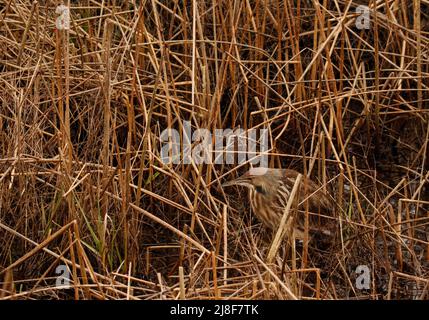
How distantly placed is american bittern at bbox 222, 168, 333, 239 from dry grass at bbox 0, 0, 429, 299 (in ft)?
0.20

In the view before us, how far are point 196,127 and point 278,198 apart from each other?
0.38 m

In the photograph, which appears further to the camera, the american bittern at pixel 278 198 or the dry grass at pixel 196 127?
the american bittern at pixel 278 198

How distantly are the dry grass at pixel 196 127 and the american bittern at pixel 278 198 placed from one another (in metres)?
0.06

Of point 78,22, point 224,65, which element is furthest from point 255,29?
point 78,22

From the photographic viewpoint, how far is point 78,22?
13.3 ft

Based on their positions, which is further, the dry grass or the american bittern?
the american bittern

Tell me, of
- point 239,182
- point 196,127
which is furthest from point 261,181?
point 196,127

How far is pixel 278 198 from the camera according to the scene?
11.9 feet

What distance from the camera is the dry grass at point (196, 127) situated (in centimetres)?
326

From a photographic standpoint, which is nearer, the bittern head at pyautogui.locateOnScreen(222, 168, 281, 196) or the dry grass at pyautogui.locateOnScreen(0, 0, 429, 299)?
the dry grass at pyautogui.locateOnScreen(0, 0, 429, 299)

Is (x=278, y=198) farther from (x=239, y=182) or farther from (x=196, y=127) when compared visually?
(x=196, y=127)

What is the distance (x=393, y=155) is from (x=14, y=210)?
1513 mm

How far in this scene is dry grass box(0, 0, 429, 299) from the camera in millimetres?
3260

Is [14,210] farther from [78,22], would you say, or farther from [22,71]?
[78,22]
